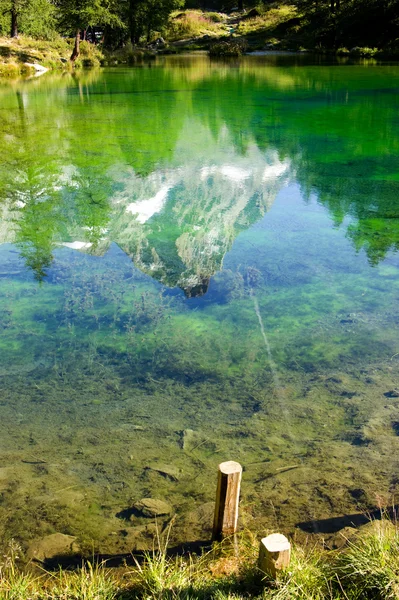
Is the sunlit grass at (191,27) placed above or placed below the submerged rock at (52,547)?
above

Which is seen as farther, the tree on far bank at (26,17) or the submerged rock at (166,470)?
the tree on far bank at (26,17)

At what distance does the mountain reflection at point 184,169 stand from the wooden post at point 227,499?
4.06 meters

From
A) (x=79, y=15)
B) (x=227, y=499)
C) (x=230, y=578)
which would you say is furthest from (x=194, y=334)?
(x=79, y=15)

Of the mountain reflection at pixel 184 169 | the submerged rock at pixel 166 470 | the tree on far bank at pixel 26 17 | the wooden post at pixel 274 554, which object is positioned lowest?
the submerged rock at pixel 166 470

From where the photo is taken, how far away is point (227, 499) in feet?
9.96

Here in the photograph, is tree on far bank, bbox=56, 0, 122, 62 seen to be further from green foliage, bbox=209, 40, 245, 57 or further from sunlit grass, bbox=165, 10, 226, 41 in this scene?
sunlit grass, bbox=165, 10, 226, 41

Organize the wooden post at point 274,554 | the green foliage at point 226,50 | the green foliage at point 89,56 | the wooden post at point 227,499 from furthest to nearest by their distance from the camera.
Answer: the green foliage at point 226,50
the green foliage at point 89,56
the wooden post at point 227,499
the wooden post at point 274,554

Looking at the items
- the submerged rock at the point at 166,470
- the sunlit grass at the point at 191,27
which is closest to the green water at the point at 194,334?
the submerged rock at the point at 166,470

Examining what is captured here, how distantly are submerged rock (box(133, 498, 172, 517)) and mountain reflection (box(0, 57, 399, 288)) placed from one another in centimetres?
356

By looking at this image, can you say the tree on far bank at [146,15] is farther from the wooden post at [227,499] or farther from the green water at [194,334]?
the wooden post at [227,499]

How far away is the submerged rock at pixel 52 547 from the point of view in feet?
11.1

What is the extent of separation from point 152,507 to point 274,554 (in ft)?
4.52

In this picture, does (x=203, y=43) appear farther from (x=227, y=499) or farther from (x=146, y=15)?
(x=227, y=499)

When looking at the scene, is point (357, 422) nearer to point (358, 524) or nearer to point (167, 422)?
point (358, 524)
